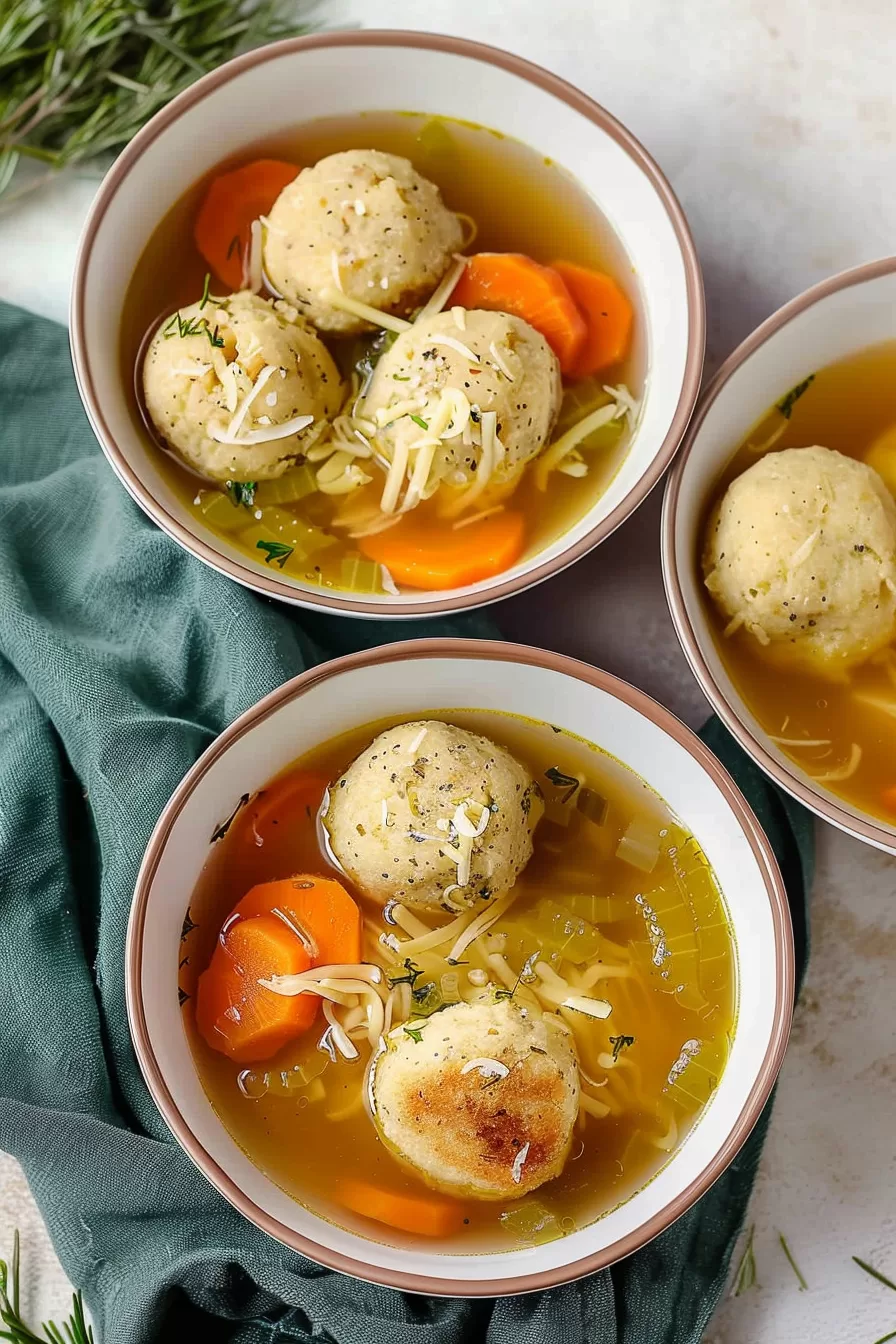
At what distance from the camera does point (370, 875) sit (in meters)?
1.95

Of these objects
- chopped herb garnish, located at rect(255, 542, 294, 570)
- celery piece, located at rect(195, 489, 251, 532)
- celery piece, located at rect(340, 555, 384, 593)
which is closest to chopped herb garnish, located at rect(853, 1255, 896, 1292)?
celery piece, located at rect(340, 555, 384, 593)

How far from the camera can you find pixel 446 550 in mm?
2184

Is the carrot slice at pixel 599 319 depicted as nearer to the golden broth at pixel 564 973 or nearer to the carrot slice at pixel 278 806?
the golden broth at pixel 564 973

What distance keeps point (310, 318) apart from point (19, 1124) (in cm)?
151

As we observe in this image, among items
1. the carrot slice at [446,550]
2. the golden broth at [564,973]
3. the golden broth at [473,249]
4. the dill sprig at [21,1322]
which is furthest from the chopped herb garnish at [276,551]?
the dill sprig at [21,1322]

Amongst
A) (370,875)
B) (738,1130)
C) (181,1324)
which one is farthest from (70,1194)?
(738,1130)

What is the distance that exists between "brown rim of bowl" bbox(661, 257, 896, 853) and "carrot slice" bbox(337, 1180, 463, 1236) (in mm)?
886

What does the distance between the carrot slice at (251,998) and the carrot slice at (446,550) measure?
67cm

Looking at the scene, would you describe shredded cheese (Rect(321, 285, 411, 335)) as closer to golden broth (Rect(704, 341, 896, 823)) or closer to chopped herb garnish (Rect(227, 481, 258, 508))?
chopped herb garnish (Rect(227, 481, 258, 508))

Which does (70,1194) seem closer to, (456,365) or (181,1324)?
(181,1324)

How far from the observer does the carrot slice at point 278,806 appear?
203cm

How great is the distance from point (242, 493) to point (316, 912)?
0.77m

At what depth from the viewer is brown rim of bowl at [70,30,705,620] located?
1968 millimetres

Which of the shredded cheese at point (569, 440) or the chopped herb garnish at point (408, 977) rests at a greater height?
the shredded cheese at point (569, 440)
